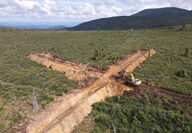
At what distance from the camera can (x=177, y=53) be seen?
24.0 m

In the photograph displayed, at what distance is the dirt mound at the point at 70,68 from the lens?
59.2 feet

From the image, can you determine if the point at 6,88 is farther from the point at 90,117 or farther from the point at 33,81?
the point at 90,117

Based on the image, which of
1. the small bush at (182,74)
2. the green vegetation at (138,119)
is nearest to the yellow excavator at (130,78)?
the green vegetation at (138,119)

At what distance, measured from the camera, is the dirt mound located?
18031 mm

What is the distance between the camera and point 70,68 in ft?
68.1

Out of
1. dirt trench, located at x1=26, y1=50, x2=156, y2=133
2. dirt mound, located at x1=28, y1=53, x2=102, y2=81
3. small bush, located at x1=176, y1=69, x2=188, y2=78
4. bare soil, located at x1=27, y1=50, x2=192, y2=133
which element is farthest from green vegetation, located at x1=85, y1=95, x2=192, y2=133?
small bush, located at x1=176, y1=69, x2=188, y2=78

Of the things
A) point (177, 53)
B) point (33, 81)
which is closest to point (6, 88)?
point (33, 81)

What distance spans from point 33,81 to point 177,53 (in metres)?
25.7

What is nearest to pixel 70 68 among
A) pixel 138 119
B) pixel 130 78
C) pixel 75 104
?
pixel 75 104

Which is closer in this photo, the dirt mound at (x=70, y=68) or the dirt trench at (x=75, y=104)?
the dirt trench at (x=75, y=104)

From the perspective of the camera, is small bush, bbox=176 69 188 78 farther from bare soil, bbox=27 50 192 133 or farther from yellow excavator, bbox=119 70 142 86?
yellow excavator, bbox=119 70 142 86

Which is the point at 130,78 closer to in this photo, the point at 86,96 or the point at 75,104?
the point at 86,96

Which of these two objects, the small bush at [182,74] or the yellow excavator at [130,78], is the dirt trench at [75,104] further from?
the small bush at [182,74]

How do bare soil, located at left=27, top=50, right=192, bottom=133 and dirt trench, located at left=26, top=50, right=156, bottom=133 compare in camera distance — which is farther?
bare soil, located at left=27, top=50, right=192, bottom=133
